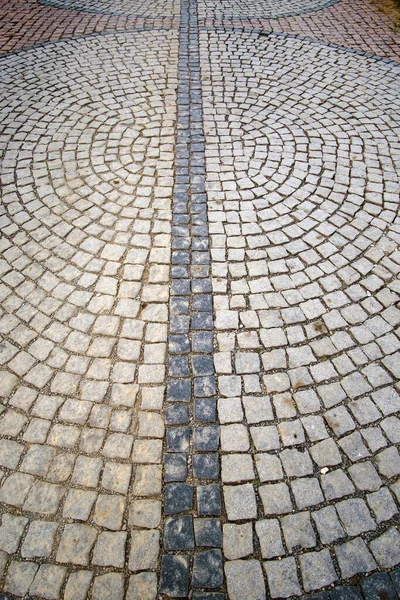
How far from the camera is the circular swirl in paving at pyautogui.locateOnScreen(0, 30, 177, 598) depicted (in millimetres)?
2363

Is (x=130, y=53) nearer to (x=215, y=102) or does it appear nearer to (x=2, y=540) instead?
(x=215, y=102)

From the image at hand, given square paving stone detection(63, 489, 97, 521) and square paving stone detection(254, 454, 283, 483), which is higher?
square paving stone detection(254, 454, 283, 483)

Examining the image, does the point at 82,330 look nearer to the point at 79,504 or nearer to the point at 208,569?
the point at 79,504

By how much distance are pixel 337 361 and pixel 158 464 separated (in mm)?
1598

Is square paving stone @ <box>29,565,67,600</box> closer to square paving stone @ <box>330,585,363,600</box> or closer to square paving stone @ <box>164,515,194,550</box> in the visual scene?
square paving stone @ <box>164,515,194,550</box>

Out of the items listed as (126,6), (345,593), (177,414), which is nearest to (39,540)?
(177,414)

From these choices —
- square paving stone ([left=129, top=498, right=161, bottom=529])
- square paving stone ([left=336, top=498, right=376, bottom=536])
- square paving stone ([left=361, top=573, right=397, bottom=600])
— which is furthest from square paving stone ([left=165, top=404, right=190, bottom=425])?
square paving stone ([left=361, top=573, right=397, bottom=600])

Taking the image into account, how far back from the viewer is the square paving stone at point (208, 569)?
7.24 feet

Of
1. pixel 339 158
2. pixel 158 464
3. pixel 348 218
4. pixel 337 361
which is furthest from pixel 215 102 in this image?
pixel 158 464

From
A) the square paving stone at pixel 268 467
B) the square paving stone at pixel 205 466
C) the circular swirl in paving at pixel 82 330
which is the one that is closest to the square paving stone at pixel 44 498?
Result: the circular swirl in paving at pixel 82 330

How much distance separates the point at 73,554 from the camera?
7.56 feet

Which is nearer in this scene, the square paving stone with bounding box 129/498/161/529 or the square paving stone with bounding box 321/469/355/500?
the square paving stone with bounding box 129/498/161/529

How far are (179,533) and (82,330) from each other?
1.73 meters

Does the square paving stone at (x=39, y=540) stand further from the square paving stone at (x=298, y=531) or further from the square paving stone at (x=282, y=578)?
the square paving stone at (x=298, y=531)
